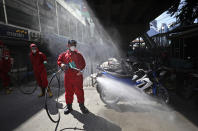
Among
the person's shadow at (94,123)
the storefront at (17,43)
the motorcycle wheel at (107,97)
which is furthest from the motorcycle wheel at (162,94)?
the storefront at (17,43)

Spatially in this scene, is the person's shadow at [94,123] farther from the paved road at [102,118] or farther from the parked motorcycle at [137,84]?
the parked motorcycle at [137,84]

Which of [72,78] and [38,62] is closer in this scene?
[72,78]

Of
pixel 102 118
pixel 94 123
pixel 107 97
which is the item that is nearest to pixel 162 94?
pixel 107 97

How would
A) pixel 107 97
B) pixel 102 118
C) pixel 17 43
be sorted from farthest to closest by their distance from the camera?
1. pixel 17 43
2. pixel 107 97
3. pixel 102 118

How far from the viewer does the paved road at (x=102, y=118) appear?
2.85 meters

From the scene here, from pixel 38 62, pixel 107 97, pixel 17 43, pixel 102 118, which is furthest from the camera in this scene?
pixel 17 43

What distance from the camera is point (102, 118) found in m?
3.20

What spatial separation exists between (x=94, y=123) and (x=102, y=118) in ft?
0.93

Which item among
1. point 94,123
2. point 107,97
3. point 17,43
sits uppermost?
point 17,43

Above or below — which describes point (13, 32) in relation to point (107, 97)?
above

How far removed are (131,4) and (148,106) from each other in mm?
4597

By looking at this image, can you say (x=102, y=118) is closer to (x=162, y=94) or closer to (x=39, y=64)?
(x=162, y=94)

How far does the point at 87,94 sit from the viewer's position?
4.92m

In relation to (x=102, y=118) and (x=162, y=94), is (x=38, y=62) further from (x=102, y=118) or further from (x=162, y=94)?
(x=162, y=94)
